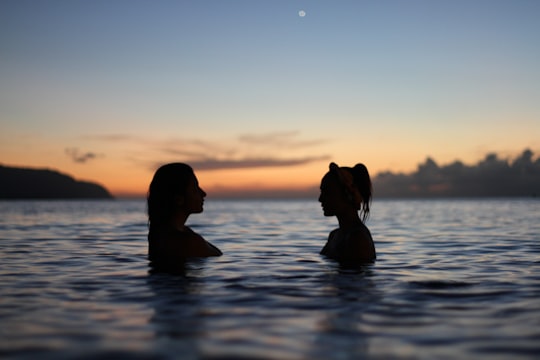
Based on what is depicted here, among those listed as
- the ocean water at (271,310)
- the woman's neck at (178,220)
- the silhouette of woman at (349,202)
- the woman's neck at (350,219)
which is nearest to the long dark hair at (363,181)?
the silhouette of woman at (349,202)

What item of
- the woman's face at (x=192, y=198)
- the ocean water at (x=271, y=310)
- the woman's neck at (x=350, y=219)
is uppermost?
the woman's face at (x=192, y=198)

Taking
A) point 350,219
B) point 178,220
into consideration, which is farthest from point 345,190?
point 178,220

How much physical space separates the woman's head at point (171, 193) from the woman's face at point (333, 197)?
1.99 meters

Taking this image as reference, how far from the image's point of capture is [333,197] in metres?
8.12

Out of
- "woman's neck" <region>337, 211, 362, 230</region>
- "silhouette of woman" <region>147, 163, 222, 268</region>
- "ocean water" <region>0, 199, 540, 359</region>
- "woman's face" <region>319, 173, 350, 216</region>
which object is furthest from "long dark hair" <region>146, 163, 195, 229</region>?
"woman's neck" <region>337, 211, 362, 230</region>

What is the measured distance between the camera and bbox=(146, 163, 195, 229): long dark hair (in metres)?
7.91

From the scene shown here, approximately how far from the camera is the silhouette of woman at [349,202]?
8.07m

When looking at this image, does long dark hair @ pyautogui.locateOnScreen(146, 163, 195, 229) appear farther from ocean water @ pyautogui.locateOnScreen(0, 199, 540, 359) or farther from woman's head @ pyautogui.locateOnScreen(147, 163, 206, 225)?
ocean water @ pyautogui.locateOnScreen(0, 199, 540, 359)

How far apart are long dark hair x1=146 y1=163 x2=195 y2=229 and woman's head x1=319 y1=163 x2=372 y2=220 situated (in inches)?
85.0

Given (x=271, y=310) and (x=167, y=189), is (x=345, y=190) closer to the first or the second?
(x=167, y=189)

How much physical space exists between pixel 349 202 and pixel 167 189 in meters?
2.84

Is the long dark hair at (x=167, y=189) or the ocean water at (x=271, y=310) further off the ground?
the long dark hair at (x=167, y=189)

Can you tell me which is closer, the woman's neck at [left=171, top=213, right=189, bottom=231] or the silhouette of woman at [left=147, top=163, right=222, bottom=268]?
the silhouette of woman at [left=147, top=163, right=222, bottom=268]

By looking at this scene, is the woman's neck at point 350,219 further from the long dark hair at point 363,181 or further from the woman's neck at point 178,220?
the woman's neck at point 178,220
